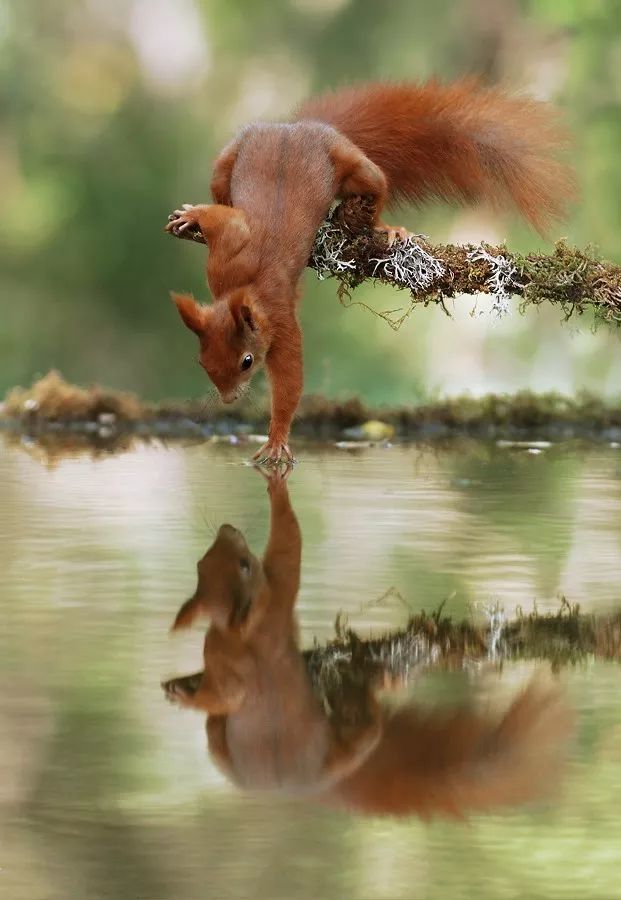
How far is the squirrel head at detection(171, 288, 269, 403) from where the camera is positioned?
3650 mm

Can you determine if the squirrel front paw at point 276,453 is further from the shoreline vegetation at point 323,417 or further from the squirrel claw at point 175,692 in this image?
the squirrel claw at point 175,692

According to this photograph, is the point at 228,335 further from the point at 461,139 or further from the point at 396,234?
the point at 461,139

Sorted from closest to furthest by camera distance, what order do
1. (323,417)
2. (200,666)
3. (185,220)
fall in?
(200,666), (185,220), (323,417)

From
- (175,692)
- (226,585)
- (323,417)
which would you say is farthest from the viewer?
(323,417)

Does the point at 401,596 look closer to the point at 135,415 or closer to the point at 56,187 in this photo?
the point at 135,415

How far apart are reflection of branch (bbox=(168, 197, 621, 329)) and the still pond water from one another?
53 cm

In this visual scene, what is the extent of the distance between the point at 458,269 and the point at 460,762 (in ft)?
8.69

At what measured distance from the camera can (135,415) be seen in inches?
265

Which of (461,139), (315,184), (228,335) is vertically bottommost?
(228,335)

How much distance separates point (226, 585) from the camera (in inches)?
104

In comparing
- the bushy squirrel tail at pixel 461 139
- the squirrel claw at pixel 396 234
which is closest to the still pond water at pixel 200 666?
the squirrel claw at pixel 396 234

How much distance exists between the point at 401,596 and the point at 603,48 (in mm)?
5008

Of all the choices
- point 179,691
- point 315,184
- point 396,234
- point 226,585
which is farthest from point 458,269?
point 179,691

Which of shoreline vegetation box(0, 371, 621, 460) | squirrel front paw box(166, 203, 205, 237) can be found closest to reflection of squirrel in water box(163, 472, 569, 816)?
squirrel front paw box(166, 203, 205, 237)
